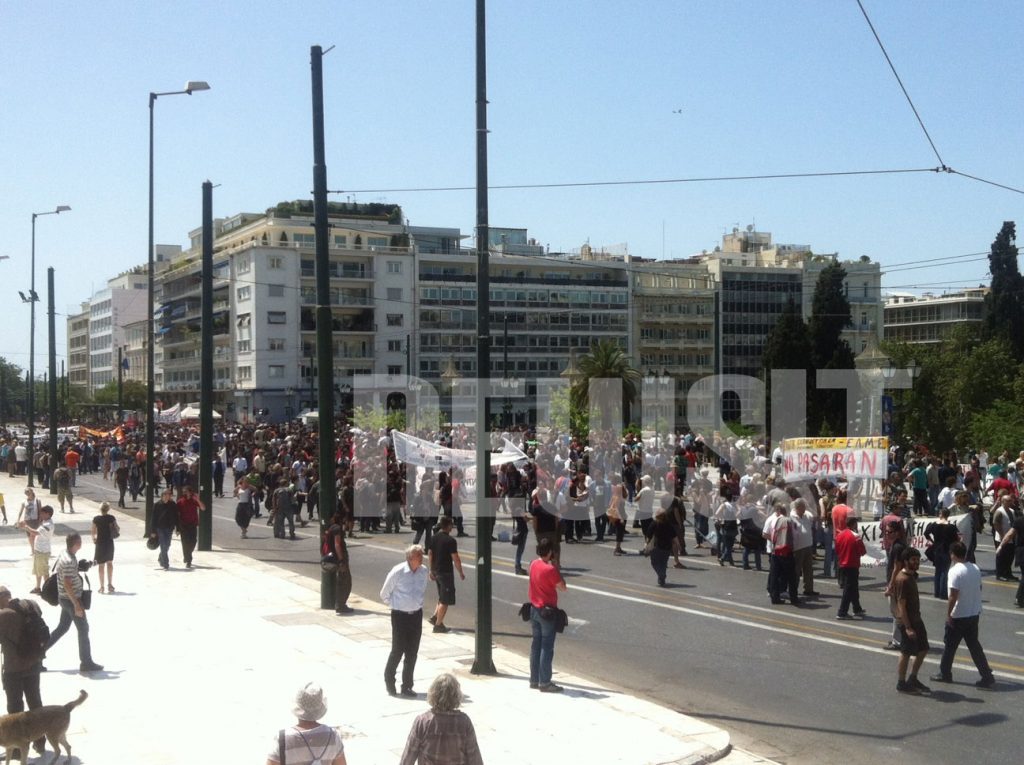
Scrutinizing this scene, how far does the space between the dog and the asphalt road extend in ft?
13.4

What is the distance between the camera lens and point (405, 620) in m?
10.5

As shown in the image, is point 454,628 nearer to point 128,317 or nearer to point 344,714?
point 344,714

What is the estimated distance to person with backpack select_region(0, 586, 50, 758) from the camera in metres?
8.96

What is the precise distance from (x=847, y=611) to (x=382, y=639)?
20.8ft

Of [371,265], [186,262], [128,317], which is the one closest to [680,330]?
[371,265]

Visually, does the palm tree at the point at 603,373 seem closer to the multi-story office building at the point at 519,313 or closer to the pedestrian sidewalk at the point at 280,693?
the multi-story office building at the point at 519,313

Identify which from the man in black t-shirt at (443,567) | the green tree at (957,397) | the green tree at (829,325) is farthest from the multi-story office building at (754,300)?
the man in black t-shirt at (443,567)

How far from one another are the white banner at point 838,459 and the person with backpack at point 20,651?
16.8 meters

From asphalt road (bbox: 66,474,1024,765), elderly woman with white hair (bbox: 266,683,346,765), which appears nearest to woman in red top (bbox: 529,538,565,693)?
asphalt road (bbox: 66,474,1024,765)

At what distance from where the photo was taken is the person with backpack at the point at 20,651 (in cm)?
896

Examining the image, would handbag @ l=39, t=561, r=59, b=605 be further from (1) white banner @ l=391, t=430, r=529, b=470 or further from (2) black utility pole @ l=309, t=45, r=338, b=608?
(1) white banner @ l=391, t=430, r=529, b=470

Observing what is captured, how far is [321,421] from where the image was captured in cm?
1560

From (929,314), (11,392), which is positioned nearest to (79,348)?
(11,392)

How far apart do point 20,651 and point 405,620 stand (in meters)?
3.45
